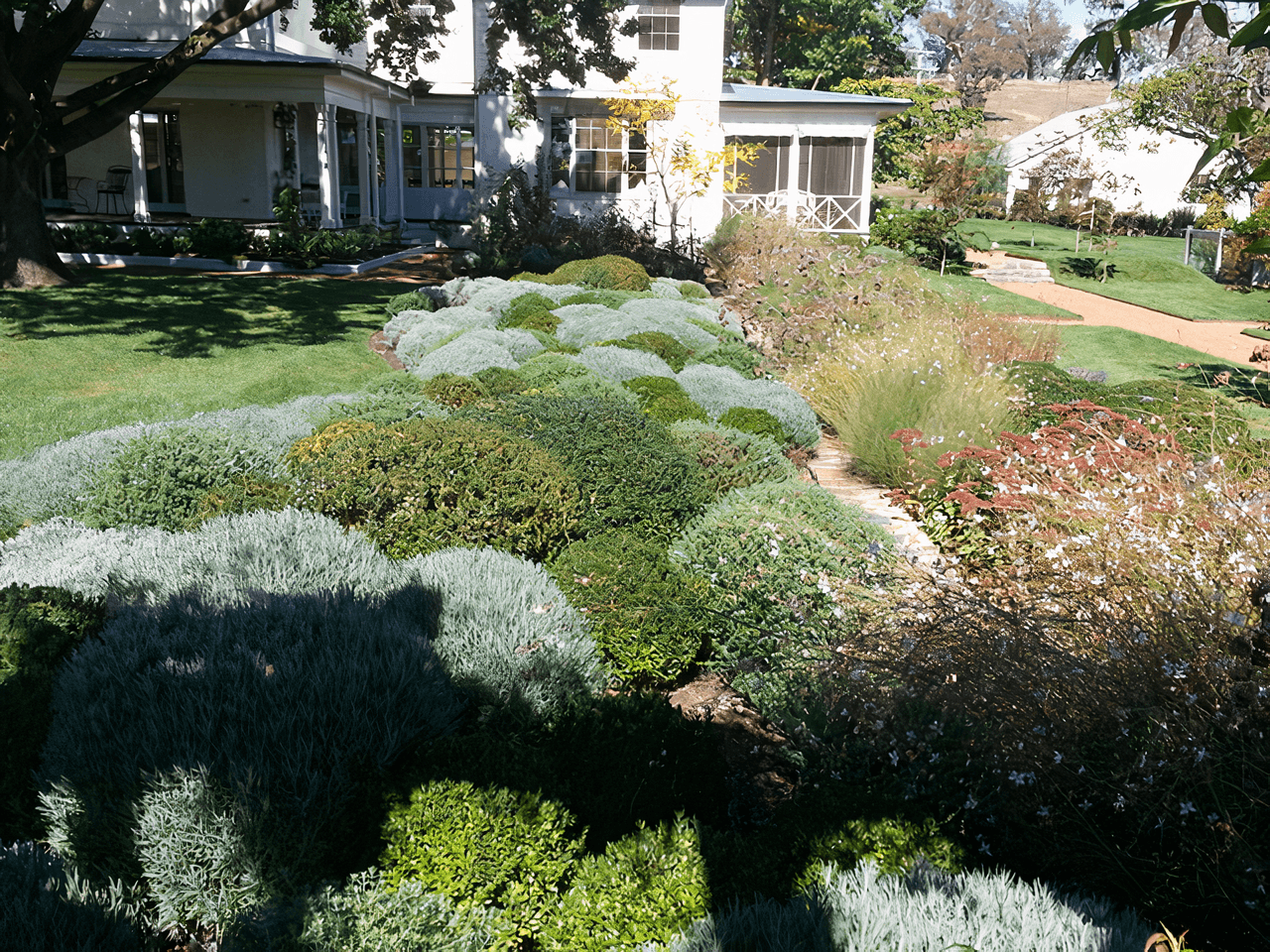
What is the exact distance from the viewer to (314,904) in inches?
87.9

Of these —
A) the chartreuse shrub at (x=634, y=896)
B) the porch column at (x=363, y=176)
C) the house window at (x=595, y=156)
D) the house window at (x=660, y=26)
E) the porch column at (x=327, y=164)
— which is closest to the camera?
the chartreuse shrub at (x=634, y=896)

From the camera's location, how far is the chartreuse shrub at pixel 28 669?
9.37ft

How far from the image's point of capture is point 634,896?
2365mm

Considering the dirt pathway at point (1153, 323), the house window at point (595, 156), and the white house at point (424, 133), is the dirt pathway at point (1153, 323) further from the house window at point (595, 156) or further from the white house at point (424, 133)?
the house window at point (595, 156)

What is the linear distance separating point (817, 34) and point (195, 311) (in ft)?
100.0

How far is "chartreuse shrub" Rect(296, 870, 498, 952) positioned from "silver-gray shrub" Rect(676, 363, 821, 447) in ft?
16.3

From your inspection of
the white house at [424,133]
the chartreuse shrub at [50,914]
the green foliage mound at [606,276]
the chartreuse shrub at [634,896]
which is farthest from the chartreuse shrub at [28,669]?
the white house at [424,133]

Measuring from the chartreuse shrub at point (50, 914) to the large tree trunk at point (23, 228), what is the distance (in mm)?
14151

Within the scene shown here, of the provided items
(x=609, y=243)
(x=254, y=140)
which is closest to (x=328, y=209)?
(x=254, y=140)

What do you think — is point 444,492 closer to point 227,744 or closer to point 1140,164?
point 227,744

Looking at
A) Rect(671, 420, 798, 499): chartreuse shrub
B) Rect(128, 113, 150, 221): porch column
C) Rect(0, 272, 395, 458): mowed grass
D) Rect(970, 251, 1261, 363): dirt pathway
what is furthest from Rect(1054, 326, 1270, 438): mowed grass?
Rect(128, 113, 150, 221): porch column

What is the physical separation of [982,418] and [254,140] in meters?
19.4

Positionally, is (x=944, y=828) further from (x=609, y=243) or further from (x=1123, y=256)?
(x=1123, y=256)

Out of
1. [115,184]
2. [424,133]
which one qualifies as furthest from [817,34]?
[115,184]
